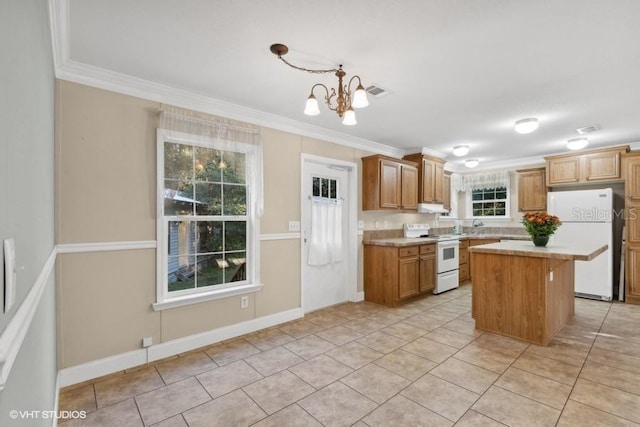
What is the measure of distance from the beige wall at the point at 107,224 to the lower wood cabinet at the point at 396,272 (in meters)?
2.45

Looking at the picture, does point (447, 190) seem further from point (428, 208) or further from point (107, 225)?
point (107, 225)

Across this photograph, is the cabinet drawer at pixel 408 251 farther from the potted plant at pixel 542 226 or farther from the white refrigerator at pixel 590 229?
the white refrigerator at pixel 590 229

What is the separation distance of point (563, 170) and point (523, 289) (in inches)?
128

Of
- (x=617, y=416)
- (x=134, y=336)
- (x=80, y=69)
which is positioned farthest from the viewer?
(x=134, y=336)

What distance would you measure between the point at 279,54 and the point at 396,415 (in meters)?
2.62

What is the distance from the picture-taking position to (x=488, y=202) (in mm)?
6625

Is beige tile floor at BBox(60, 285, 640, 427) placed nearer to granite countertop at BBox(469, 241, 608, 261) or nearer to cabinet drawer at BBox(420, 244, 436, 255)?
granite countertop at BBox(469, 241, 608, 261)

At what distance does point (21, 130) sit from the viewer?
84cm

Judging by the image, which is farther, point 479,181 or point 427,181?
point 479,181

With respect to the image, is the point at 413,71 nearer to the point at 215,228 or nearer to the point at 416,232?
the point at 215,228

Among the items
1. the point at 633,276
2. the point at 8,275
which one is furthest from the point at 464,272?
the point at 8,275

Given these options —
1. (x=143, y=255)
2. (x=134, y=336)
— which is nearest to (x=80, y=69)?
(x=143, y=255)

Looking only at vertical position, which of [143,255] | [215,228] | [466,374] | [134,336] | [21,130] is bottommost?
[466,374]

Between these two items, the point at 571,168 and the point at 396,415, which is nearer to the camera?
the point at 396,415
